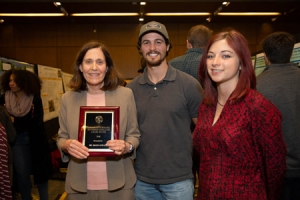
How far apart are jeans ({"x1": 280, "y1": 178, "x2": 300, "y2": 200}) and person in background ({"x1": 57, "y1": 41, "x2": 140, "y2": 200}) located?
1.37 meters

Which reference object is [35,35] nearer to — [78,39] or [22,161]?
[78,39]

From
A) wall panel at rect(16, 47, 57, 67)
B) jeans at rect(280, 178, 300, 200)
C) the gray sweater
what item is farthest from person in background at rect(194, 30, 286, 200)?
wall panel at rect(16, 47, 57, 67)

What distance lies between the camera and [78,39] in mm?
9789

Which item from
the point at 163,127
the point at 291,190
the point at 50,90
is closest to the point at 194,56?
the point at 163,127

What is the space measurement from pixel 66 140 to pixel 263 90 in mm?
1608

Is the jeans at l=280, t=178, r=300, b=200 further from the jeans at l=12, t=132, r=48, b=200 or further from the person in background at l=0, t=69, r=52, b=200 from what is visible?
the jeans at l=12, t=132, r=48, b=200

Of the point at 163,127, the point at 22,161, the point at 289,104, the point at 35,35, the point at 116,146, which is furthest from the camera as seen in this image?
the point at 35,35

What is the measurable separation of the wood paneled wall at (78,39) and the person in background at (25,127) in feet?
21.1

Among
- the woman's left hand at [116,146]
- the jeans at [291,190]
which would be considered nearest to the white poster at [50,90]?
the woman's left hand at [116,146]

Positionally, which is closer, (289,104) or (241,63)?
(241,63)

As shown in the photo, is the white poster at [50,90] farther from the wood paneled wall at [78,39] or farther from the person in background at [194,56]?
the wood paneled wall at [78,39]

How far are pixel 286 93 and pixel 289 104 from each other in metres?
0.09

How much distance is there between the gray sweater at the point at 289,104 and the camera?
2.17 metres

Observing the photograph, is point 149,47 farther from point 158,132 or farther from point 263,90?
point 263,90
